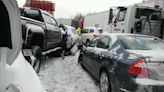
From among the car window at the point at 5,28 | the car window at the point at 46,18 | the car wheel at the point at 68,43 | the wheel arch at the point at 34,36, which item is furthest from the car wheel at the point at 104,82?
the car wheel at the point at 68,43

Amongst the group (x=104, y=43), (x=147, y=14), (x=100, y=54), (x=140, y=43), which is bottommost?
(x=100, y=54)

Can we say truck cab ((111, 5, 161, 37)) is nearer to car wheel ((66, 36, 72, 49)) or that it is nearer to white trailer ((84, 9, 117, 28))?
car wheel ((66, 36, 72, 49))

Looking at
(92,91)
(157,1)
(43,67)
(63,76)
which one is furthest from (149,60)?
(157,1)

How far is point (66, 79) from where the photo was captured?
7695 millimetres

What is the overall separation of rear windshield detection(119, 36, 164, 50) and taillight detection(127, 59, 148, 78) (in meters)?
0.84

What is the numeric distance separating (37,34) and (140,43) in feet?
9.58

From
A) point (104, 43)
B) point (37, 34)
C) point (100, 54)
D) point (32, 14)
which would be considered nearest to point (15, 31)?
point (100, 54)

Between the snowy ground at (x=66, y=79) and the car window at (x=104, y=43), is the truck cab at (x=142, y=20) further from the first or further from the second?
the car window at (x=104, y=43)

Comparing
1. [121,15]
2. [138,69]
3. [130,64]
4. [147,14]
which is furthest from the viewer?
[121,15]

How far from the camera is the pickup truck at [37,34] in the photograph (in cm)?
712

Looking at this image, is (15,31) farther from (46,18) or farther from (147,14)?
(147,14)

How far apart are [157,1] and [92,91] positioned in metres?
8.66

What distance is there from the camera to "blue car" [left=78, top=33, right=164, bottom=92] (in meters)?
4.57

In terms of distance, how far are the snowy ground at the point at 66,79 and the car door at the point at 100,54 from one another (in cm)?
48
